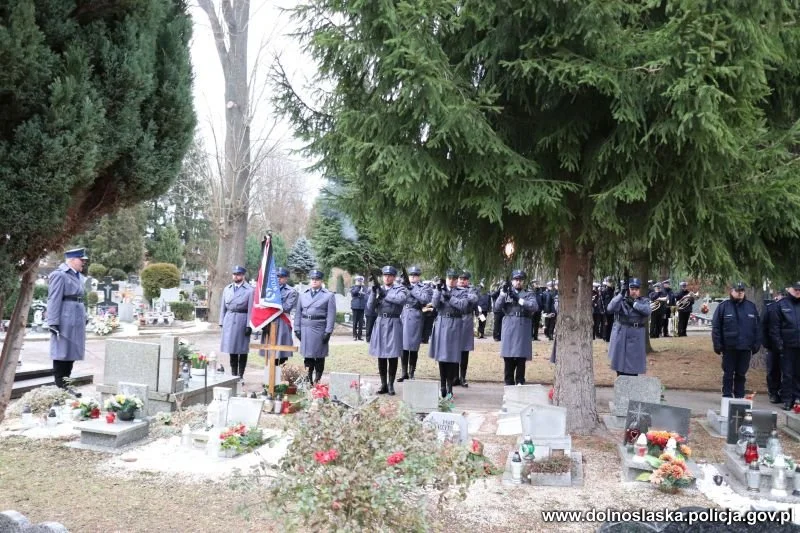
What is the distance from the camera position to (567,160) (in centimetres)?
674

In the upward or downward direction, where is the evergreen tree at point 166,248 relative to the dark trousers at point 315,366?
upward

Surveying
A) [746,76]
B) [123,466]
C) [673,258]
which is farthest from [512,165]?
[123,466]

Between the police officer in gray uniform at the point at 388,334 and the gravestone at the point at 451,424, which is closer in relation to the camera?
the gravestone at the point at 451,424

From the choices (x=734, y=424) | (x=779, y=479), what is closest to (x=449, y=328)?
(x=734, y=424)

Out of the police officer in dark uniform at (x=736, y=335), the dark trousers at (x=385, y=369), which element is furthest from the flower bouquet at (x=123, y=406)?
the police officer in dark uniform at (x=736, y=335)

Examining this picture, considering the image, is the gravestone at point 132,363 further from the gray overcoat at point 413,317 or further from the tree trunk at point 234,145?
the tree trunk at point 234,145

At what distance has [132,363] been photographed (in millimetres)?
8805

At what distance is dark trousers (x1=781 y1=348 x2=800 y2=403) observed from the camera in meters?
10.4

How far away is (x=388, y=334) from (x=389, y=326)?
0.16 meters

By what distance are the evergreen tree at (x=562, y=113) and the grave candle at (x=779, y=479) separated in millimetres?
1970

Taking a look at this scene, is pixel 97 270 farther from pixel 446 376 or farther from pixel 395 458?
pixel 395 458

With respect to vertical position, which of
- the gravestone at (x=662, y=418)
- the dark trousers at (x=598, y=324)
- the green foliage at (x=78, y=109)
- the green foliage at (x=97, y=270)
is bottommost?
the gravestone at (x=662, y=418)

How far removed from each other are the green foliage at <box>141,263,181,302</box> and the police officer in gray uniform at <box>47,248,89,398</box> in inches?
731

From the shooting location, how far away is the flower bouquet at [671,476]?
5.93 meters
